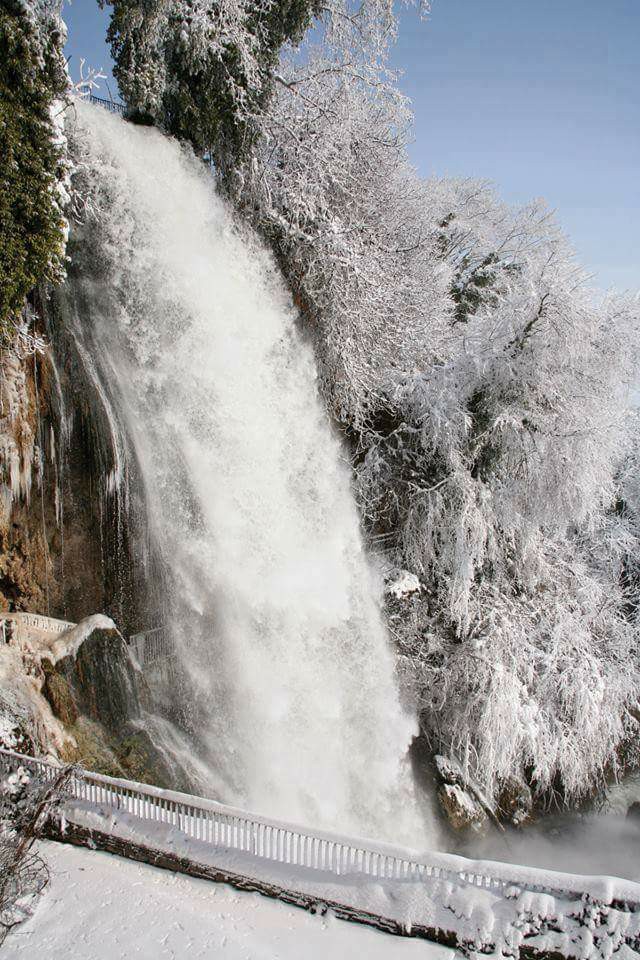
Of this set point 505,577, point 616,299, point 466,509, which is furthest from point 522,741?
point 616,299

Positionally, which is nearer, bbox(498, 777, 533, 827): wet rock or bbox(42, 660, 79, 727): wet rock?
bbox(42, 660, 79, 727): wet rock

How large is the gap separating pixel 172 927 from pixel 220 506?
479 centimetres

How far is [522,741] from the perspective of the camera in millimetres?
9836

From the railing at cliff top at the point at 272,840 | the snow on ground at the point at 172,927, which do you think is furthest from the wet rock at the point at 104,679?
the snow on ground at the point at 172,927

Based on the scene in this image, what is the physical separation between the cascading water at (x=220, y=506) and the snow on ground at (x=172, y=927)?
249 centimetres

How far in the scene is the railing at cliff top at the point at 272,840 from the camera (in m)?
5.07

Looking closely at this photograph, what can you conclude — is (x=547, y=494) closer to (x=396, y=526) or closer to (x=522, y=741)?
(x=396, y=526)

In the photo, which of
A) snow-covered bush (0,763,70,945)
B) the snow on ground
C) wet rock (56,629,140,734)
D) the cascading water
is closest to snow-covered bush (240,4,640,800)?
the cascading water

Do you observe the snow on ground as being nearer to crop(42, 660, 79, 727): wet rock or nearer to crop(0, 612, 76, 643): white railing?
crop(42, 660, 79, 727): wet rock

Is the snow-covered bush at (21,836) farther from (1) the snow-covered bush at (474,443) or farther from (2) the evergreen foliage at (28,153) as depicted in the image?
(1) the snow-covered bush at (474,443)

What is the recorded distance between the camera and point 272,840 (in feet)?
18.4

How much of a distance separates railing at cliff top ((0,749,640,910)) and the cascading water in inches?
87.2

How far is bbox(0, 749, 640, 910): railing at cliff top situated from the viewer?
200 inches

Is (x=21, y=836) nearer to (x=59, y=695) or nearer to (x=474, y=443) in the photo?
(x=59, y=695)
